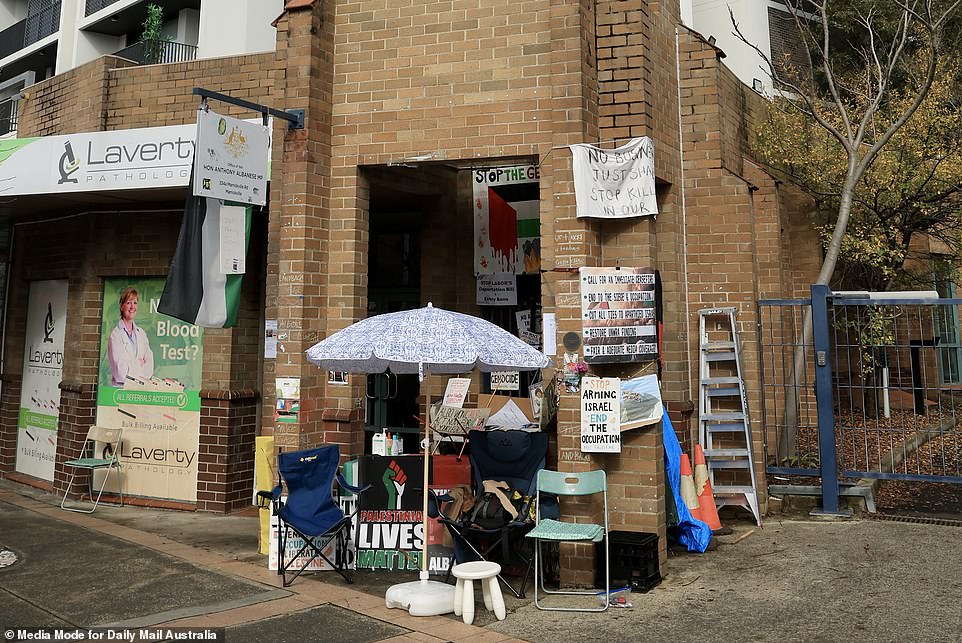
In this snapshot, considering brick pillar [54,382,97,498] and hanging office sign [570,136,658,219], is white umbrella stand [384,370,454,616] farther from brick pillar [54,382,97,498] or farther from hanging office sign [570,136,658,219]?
brick pillar [54,382,97,498]

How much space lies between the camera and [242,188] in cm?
721

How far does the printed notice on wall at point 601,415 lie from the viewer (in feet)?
21.2

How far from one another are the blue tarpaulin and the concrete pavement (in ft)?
0.60

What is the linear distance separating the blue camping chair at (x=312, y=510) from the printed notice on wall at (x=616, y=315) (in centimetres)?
250

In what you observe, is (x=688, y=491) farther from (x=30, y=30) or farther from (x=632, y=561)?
(x=30, y=30)

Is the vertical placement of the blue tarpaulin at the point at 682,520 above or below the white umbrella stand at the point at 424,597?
above

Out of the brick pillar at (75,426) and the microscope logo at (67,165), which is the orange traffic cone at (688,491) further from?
the brick pillar at (75,426)

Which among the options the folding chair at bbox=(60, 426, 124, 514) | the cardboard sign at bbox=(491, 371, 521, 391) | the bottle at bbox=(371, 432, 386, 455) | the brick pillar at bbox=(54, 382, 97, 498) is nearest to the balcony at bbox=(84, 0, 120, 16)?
the brick pillar at bbox=(54, 382, 97, 498)

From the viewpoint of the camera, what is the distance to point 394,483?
700 cm

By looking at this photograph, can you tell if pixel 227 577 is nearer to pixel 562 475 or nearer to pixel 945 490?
pixel 562 475

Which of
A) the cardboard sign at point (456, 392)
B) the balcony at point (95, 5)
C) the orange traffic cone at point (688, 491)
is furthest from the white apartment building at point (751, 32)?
the balcony at point (95, 5)

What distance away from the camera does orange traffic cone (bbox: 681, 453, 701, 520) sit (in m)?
7.57

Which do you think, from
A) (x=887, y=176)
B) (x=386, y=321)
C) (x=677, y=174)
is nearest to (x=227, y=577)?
(x=386, y=321)

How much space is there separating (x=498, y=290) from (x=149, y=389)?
4.99m
